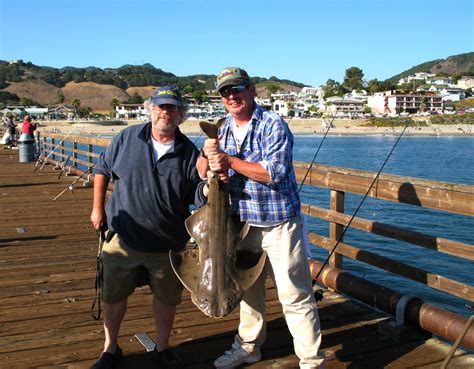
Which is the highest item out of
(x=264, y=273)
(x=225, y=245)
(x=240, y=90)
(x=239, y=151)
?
(x=240, y=90)

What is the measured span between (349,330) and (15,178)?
12938mm

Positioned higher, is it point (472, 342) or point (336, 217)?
point (336, 217)

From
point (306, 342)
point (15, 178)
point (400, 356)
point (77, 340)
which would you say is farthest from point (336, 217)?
point (15, 178)

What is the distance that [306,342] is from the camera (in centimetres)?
352

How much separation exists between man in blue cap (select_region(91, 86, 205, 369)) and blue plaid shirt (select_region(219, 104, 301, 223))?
288 mm

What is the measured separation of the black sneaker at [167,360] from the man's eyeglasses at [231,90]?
179cm

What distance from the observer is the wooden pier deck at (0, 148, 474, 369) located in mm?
3992

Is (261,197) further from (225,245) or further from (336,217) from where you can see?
(336,217)

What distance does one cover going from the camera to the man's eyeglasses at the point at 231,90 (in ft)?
11.3

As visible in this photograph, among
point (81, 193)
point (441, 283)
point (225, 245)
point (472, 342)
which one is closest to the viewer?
point (225, 245)

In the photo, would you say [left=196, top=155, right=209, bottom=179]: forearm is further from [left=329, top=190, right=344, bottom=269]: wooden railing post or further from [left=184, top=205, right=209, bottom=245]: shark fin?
[left=329, top=190, right=344, bottom=269]: wooden railing post

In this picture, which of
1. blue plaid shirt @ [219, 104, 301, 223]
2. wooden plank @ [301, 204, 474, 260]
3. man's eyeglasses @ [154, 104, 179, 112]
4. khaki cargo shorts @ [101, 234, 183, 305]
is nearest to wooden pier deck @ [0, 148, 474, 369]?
khaki cargo shorts @ [101, 234, 183, 305]

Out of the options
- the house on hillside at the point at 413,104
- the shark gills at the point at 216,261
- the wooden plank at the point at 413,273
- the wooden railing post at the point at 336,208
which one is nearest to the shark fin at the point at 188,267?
the shark gills at the point at 216,261

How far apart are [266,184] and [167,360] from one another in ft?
4.72
